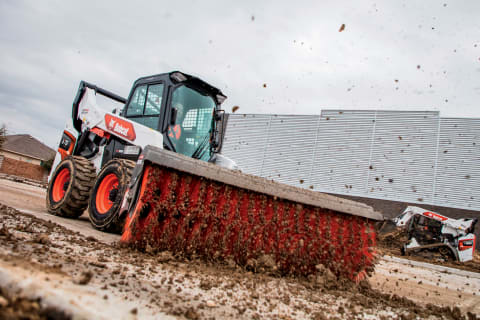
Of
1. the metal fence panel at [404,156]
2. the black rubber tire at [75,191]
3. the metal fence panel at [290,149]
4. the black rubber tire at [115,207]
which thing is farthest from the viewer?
the metal fence panel at [290,149]

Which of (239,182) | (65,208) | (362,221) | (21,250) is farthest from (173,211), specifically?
(65,208)

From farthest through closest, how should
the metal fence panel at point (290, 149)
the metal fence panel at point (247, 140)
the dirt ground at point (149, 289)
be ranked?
the metal fence panel at point (247, 140) → the metal fence panel at point (290, 149) → the dirt ground at point (149, 289)

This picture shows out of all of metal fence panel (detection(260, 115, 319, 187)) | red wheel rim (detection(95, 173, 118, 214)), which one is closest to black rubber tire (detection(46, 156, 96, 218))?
red wheel rim (detection(95, 173, 118, 214))

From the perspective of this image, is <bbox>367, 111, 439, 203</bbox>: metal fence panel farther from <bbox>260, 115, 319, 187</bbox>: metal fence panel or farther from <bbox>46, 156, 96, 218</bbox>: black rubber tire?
<bbox>46, 156, 96, 218</bbox>: black rubber tire

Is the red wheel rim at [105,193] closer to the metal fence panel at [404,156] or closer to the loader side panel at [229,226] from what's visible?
the loader side panel at [229,226]

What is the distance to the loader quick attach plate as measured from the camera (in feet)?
9.48

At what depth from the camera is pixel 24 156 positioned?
34.1 m

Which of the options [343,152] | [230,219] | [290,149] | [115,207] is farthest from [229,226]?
[290,149]

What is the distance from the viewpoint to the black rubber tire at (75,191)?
16.0 ft

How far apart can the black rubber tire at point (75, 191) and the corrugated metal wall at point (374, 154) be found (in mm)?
10411

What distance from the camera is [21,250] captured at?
2.08 m

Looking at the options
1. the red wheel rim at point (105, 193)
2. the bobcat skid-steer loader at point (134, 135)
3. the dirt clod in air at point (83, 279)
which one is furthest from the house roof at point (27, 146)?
the dirt clod in air at point (83, 279)

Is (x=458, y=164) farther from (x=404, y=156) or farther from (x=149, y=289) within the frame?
(x=149, y=289)

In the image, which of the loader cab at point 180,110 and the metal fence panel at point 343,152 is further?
the metal fence panel at point 343,152
